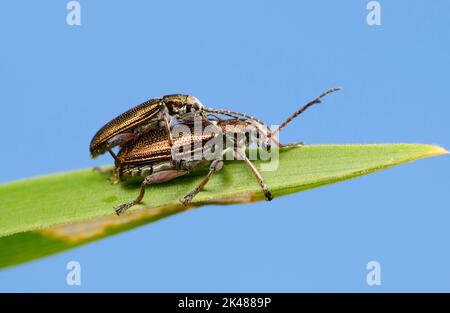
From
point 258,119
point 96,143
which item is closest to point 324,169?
point 258,119

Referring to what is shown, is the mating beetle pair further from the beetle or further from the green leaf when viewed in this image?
the green leaf

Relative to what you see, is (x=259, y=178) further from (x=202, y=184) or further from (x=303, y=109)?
(x=303, y=109)

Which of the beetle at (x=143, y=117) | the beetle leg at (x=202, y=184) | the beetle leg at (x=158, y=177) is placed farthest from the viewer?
the beetle at (x=143, y=117)

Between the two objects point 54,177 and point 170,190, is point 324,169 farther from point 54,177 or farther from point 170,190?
point 54,177

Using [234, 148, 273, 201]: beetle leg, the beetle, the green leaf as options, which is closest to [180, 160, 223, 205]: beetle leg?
the green leaf

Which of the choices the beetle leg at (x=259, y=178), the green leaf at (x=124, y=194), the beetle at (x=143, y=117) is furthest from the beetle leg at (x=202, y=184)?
the beetle at (x=143, y=117)

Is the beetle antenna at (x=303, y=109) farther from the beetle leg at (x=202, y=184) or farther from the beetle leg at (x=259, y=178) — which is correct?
the beetle leg at (x=202, y=184)

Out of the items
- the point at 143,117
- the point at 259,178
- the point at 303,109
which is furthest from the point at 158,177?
the point at 303,109
